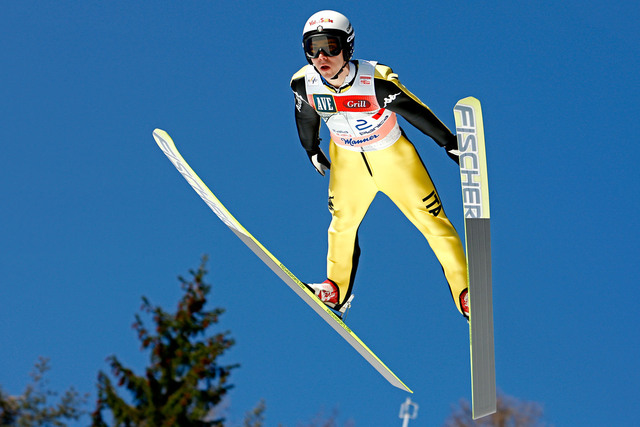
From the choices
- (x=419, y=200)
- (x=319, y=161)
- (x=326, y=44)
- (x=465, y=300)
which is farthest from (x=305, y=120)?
(x=465, y=300)

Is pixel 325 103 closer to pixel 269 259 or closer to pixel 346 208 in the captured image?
pixel 346 208

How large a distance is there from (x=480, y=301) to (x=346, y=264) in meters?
1.18

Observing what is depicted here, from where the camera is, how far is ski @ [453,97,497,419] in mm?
5211

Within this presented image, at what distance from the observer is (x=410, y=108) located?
18.5 ft

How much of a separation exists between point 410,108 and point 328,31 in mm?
753

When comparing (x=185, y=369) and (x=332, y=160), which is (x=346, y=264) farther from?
(x=185, y=369)

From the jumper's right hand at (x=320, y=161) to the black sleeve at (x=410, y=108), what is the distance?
849 millimetres

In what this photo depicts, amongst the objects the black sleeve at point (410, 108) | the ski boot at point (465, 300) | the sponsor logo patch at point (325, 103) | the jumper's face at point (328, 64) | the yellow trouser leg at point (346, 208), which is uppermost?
the jumper's face at point (328, 64)

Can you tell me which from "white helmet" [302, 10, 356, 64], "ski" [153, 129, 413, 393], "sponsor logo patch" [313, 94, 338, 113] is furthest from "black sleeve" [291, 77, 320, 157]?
"ski" [153, 129, 413, 393]

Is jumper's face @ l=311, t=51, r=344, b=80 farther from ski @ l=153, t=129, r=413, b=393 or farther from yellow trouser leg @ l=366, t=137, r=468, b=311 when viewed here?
ski @ l=153, t=129, r=413, b=393

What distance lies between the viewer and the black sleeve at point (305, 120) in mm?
5934

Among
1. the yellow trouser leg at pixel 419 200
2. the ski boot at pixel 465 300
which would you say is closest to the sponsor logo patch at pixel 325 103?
the yellow trouser leg at pixel 419 200

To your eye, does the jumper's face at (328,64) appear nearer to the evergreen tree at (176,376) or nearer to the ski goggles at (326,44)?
the ski goggles at (326,44)

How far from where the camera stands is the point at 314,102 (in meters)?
5.86
